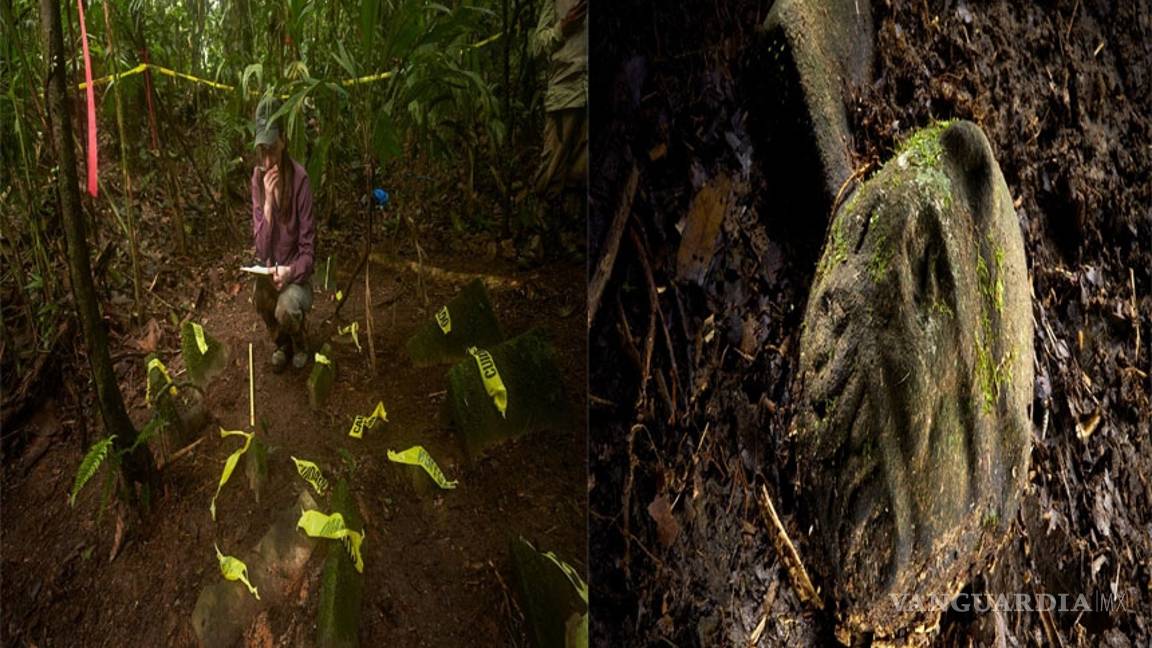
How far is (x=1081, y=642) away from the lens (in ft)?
3.71

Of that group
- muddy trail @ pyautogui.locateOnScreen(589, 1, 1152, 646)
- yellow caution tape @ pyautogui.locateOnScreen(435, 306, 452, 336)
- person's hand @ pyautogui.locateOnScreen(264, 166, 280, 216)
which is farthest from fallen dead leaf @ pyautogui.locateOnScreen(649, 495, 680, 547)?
person's hand @ pyautogui.locateOnScreen(264, 166, 280, 216)

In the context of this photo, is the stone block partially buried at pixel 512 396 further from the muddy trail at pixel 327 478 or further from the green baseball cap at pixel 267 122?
the green baseball cap at pixel 267 122

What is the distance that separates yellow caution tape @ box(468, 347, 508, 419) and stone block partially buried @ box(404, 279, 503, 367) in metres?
0.01

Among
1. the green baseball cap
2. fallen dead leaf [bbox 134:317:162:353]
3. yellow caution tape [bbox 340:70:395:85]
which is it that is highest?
yellow caution tape [bbox 340:70:395:85]

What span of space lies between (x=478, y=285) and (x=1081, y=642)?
3.57 feet

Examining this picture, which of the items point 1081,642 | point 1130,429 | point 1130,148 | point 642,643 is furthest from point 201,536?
point 1130,148

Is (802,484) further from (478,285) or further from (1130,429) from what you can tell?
(1130,429)

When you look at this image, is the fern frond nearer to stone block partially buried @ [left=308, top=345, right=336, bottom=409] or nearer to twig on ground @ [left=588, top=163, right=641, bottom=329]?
stone block partially buried @ [left=308, top=345, right=336, bottom=409]

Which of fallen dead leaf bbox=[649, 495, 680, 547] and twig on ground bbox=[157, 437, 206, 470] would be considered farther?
fallen dead leaf bbox=[649, 495, 680, 547]

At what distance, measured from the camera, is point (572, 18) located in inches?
33.0

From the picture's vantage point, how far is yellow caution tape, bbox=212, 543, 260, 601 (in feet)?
2.39

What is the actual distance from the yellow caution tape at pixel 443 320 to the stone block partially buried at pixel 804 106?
15.6 inches

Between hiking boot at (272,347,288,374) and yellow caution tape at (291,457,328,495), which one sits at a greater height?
hiking boot at (272,347,288,374)

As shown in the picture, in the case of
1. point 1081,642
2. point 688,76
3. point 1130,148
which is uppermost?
point 688,76
